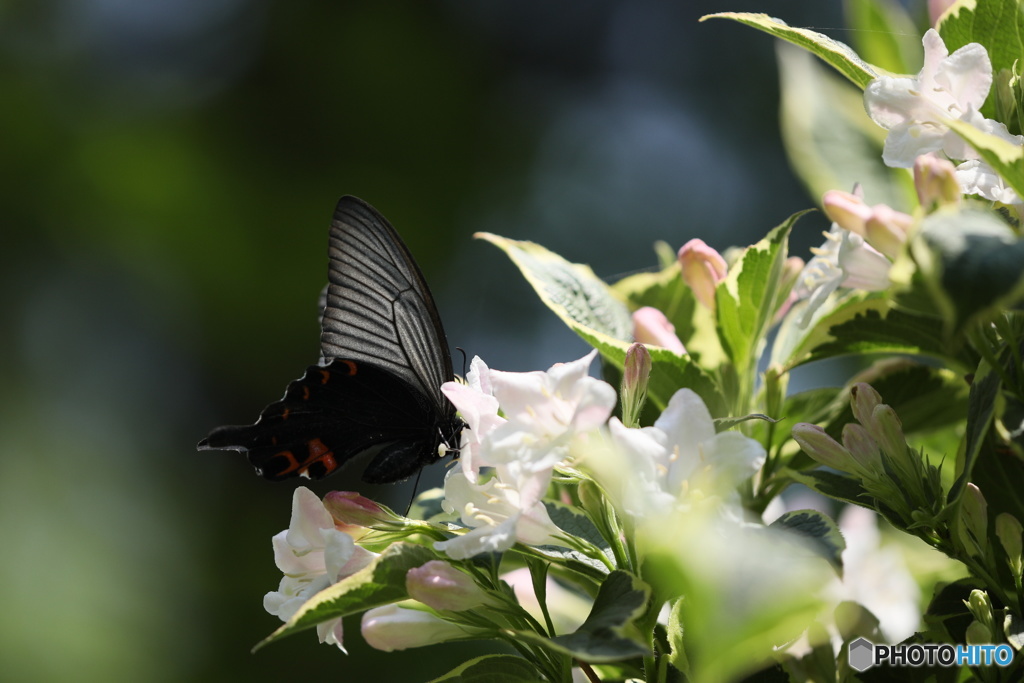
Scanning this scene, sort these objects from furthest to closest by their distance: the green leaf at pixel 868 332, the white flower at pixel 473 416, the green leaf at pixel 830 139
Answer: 1. the green leaf at pixel 830 139
2. the green leaf at pixel 868 332
3. the white flower at pixel 473 416

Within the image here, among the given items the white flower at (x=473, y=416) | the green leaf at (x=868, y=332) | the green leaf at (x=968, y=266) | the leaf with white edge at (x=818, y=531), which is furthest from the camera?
the green leaf at (x=868, y=332)

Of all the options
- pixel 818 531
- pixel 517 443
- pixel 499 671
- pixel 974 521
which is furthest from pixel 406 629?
pixel 974 521

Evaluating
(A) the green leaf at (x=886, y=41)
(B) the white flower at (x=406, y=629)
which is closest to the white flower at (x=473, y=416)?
(B) the white flower at (x=406, y=629)

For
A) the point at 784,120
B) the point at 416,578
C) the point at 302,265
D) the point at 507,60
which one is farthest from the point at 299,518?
the point at 507,60

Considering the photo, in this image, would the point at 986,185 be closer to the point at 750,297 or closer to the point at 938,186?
the point at 938,186

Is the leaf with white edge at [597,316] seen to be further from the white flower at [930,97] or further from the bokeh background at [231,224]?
the bokeh background at [231,224]
